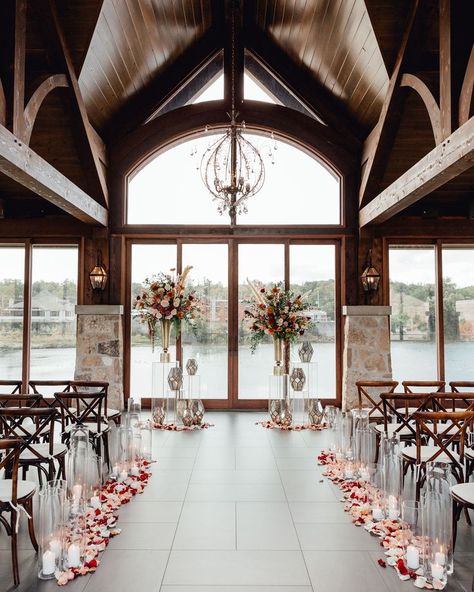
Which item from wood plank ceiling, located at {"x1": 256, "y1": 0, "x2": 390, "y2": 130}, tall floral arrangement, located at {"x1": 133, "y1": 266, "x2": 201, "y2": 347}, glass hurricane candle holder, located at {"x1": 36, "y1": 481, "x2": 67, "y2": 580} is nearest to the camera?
glass hurricane candle holder, located at {"x1": 36, "y1": 481, "x2": 67, "y2": 580}

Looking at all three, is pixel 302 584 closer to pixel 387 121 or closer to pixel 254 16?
pixel 387 121

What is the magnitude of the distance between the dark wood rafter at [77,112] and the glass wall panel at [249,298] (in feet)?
7.68

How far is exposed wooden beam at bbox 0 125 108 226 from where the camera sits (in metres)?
4.18

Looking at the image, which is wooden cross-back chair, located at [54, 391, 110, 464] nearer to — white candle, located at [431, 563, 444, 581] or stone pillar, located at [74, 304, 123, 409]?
stone pillar, located at [74, 304, 123, 409]

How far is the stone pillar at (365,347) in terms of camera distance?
7.40 meters

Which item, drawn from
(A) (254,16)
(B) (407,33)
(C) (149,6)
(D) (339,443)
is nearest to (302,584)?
(D) (339,443)

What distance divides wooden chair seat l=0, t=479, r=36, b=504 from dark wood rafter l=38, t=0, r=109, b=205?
446 cm

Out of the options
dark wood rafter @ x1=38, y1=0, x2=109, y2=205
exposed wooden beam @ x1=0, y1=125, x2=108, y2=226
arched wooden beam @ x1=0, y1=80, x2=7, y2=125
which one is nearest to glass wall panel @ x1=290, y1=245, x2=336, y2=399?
dark wood rafter @ x1=38, y1=0, x2=109, y2=205

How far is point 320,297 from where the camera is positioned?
7824mm

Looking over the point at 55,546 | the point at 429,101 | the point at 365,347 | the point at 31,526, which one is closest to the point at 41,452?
the point at 31,526

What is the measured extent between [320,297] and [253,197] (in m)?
1.91

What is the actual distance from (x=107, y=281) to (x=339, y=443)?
4.34m

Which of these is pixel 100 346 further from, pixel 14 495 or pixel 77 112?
pixel 14 495

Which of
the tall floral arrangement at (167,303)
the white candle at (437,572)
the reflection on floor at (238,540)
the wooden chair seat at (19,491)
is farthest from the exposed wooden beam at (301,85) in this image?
the wooden chair seat at (19,491)
